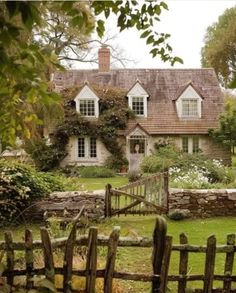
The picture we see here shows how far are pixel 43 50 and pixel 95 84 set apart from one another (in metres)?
29.2

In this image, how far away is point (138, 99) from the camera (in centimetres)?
3002

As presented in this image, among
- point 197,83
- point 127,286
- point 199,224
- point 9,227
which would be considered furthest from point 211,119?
point 127,286

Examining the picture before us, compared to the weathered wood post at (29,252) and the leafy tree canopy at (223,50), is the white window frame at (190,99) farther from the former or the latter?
the weathered wood post at (29,252)

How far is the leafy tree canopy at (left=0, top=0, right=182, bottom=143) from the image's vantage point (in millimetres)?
1908

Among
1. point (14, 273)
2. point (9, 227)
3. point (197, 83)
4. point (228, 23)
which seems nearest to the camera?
point (14, 273)

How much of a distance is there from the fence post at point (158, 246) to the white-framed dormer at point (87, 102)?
25.1m

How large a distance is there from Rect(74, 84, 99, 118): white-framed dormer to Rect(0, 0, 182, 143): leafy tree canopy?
84.5 feet

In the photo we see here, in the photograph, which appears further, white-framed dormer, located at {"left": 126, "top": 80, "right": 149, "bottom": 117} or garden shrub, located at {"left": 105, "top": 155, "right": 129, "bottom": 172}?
white-framed dormer, located at {"left": 126, "top": 80, "right": 149, "bottom": 117}

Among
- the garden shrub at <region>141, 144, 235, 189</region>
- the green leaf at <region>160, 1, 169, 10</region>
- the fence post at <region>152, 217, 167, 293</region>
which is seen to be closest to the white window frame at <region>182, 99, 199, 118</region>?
the garden shrub at <region>141, 144, 235, 189</region>

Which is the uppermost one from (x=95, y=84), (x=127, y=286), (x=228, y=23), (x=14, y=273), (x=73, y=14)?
(x=228, y=23)

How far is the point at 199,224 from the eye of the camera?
11.6m

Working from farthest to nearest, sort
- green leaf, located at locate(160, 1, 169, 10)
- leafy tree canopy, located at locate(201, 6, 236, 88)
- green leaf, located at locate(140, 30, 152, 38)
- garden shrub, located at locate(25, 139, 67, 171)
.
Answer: leafy tree canopy, located at locate(201, 6, 236, 88) → garden shrub, located at locate(25, 139, 67, 171) → green leaf, located at locate(140, 30, 152, 38) → green leaf, located at locate(160, 1, 169, 10)

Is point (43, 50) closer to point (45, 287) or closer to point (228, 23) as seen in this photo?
point (45, 287)

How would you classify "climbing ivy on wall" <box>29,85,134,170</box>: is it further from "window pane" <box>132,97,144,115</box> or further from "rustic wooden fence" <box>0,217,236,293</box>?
"rustic wooden fence" <box>0,217,236,293</box>
